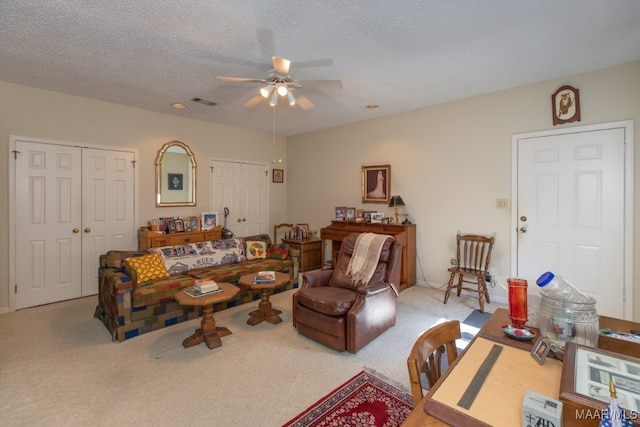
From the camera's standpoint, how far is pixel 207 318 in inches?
115

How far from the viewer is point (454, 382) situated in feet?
3.16

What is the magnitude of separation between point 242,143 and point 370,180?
8.60 ft

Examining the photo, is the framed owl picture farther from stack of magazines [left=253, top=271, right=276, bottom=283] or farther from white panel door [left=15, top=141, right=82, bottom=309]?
white panel door [left=15, top=141, right=82, bottom=309]

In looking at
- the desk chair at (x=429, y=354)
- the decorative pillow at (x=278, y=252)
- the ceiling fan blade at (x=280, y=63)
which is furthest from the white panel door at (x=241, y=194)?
the desk chair at (x=429, y=354)

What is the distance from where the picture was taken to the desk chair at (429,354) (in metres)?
1.02

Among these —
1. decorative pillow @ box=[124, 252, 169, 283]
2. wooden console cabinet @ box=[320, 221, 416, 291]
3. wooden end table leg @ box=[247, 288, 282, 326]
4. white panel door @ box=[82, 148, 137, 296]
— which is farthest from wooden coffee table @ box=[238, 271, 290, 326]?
white panel door @ box=[82, 148, 137, 296]

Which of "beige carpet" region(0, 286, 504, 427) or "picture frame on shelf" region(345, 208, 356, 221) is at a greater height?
"picture frame on shelf" region(345, 208, 356, 221)

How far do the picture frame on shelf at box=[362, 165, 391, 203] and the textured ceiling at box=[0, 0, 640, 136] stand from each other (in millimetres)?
1402

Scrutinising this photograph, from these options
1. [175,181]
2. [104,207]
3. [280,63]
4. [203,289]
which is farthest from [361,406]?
[175,181]

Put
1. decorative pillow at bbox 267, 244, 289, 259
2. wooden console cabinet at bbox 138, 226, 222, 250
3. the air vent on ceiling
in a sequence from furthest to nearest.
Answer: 1. decorative pillow at bbox 267, 244, 289, 259
2. wooden console cabinet at bbox 138, 226, 222, 250
3. the air vent on ceiling

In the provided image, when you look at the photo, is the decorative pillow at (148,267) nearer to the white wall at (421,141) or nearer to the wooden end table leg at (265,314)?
the wooden end table leg at (265,314)

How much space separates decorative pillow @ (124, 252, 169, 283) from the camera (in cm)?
341

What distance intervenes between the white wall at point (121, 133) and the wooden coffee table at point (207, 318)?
258 centimetres

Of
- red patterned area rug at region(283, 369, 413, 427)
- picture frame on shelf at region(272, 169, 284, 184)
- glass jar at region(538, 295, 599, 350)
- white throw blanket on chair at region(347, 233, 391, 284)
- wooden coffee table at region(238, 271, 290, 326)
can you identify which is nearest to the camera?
glass jar at region(538, 295, 599, 350)
